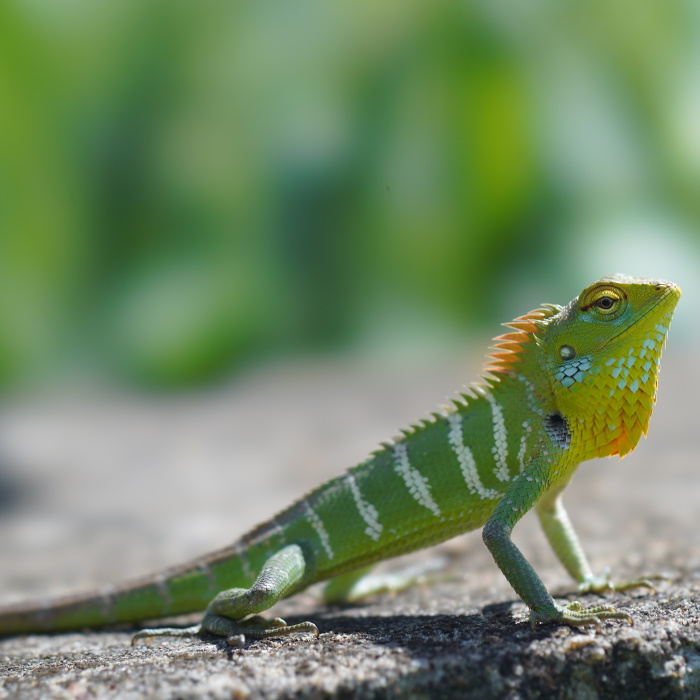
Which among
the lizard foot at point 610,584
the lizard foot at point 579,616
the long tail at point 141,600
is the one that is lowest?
the lizard foot at point 610,584

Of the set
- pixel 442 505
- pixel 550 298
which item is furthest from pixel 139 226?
pixel 442 505

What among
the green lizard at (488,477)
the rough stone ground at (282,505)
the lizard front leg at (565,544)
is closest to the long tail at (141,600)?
the green lizard at (488,477)

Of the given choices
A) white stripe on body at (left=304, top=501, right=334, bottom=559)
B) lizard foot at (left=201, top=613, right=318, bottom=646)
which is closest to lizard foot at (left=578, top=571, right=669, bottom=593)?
white stripe on body at (left=304, top=501, right=334, bottom=559)

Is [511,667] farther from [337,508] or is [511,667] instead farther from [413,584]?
[413,584]

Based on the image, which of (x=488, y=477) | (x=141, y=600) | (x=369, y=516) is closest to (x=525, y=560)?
(x=488, y=477)

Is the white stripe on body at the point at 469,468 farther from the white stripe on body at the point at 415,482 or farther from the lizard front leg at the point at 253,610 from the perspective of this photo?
the lizard front leg at the point at 253,610

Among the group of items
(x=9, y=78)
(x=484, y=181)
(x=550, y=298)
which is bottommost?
(x=550, y=298)
